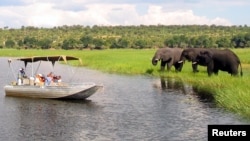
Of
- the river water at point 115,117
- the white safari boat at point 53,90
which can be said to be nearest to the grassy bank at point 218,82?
the river water at point 115,117

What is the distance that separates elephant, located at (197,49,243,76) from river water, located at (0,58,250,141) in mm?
5188

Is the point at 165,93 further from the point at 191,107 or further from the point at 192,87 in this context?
the point at 191,107

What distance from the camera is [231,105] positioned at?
28.0 m

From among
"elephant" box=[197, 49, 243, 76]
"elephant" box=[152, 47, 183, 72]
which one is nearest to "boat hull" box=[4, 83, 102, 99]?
"elephant" box=[197, 49, 243, 76]

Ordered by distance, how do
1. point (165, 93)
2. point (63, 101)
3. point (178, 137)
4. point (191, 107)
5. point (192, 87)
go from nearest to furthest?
point (178, 137)
point (191, 107)
point (63, 101)
point (165, 93)
point (192, 87)

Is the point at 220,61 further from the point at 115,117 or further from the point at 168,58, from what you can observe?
the point at 115,117

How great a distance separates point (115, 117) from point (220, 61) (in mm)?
18477

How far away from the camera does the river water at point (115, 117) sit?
22.8 metres

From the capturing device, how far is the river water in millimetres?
22766

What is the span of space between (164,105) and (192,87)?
10.1m

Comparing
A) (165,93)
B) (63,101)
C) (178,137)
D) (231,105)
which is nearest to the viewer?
(178,137)

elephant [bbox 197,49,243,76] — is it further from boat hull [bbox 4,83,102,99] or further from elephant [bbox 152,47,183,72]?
boat hull [bbox 4,83,102,99]

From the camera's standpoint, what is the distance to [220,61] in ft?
142

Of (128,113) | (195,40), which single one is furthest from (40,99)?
(195,40)
